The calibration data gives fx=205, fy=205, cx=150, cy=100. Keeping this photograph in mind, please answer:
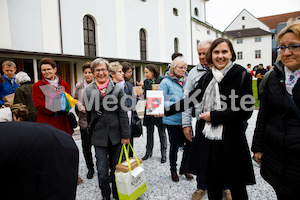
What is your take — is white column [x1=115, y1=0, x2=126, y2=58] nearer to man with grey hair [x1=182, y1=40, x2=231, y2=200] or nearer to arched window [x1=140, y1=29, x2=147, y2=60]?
arched window [x1=140, y1=29, x2=147, y2=60]

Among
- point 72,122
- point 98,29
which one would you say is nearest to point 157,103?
point 72,122

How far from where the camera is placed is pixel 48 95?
121 inches

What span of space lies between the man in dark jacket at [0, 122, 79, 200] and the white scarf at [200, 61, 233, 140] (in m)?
1.40

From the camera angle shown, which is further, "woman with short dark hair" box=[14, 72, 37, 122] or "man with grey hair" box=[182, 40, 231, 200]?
"woman with short dark hair" box=[14, 72, 37, 122]

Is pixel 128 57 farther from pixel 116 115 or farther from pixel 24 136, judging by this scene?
pixel 24 136

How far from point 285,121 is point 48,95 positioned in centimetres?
299

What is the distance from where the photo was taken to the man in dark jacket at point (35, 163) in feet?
3.40

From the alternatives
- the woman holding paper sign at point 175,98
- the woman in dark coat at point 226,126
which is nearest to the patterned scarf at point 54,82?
the woman holding paper sign at point 175,98

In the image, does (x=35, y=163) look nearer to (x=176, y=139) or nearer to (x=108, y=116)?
(x=108, y=116)

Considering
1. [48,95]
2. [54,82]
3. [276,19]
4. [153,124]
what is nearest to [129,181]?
[48,95]

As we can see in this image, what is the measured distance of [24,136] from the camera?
1.11 m

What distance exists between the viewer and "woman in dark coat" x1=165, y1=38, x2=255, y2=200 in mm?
2061

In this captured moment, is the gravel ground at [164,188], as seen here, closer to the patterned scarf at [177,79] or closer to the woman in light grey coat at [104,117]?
the woman in light grey coat at [104,117]

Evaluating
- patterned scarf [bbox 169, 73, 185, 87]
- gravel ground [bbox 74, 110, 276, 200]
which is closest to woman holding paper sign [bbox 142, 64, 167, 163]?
gravel ground [bbox 74, 110, 276, 200]
